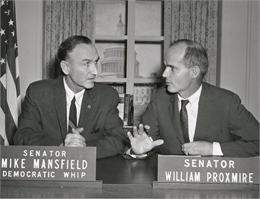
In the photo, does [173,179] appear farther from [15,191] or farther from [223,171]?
[15,191]

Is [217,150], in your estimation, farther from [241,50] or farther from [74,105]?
[241,50]

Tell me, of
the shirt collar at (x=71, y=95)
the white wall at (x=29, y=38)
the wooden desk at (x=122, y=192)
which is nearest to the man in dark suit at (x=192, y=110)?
the shirt collar at (x=71, y=95)

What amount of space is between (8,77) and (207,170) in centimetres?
232

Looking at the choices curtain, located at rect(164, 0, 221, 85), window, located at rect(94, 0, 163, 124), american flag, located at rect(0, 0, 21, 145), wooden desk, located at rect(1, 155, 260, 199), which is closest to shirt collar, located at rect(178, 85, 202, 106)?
wooden desk, located at rect(1, 155, 260, 199)

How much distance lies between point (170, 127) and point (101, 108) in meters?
0.50

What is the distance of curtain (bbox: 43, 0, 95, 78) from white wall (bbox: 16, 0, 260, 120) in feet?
0.29

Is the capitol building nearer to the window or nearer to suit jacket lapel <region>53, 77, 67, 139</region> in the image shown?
the window

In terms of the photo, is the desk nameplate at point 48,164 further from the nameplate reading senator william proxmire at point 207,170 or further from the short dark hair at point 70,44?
the short dark hair at point 70,44

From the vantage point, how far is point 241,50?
14.4 ft

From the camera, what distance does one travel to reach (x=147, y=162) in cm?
182

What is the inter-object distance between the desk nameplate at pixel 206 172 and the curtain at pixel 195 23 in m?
3.16

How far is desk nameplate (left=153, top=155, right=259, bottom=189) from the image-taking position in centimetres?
130

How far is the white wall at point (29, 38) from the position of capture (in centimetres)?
421

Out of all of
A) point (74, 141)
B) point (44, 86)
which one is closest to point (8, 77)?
point (44, 86)
